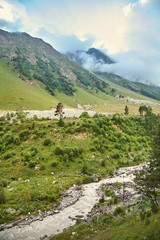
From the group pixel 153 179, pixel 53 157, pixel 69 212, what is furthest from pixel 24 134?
pixel 153 179

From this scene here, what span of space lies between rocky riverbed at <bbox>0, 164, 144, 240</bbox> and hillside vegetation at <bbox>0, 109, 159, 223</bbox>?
150 centimetres

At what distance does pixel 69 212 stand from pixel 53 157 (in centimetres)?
1435

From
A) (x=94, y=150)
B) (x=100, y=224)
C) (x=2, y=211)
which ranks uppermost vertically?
(x=94, y=150)

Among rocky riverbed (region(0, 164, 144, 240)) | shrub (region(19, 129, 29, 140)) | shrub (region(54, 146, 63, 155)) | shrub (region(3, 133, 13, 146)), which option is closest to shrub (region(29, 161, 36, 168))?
shrub (region(54, 146, 63, 155))

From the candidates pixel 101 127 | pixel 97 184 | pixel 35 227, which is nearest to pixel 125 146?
pixel 101 127

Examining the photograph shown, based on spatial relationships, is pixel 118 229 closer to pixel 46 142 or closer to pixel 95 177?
pixel 95 177

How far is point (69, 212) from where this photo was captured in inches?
748

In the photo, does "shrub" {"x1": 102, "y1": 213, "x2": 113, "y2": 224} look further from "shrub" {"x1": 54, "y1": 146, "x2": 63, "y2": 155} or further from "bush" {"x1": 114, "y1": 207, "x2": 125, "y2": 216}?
"shrub" {"x1": 54, "y1": 146, "x2": 63, "y2": 155}

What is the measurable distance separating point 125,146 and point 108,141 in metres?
5.47

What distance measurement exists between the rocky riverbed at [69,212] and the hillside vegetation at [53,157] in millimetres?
1498

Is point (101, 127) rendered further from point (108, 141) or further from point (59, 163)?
point (59, 163)

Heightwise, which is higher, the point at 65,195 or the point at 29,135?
the point at 29,135

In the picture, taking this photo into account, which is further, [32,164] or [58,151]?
[58,151]

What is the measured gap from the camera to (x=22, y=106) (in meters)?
118
